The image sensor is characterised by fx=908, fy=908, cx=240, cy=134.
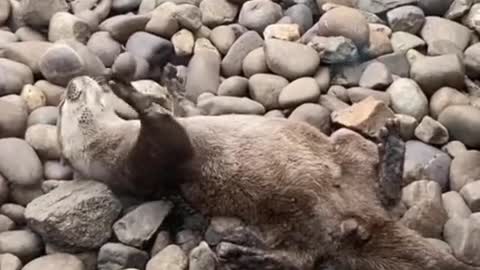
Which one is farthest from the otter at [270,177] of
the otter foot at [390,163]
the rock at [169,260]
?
the rock at [169,260]

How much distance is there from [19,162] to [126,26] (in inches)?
21.3

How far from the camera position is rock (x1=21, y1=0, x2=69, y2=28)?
8.19 ft

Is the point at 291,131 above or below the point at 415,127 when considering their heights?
above

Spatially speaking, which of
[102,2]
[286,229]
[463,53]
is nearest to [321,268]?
[286,229]

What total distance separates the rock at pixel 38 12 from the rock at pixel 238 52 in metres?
0.52

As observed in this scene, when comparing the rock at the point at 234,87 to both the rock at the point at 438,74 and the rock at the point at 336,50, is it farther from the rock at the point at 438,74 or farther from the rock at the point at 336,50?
the rock at the point at 438,74

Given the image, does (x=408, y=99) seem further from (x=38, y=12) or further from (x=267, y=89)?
(x=38, y=12)

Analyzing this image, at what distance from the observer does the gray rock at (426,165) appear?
2.05m

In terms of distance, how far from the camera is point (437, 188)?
198cm

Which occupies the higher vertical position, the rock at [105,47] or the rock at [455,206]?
the rock at [105,47]

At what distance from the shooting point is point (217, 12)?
2.54 meters

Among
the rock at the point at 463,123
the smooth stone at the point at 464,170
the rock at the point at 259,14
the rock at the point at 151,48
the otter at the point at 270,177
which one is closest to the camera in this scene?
the otter at the point at 270,177

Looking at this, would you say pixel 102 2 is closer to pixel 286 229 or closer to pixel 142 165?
pixel 142 165

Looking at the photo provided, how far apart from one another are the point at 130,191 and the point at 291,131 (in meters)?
0.38
